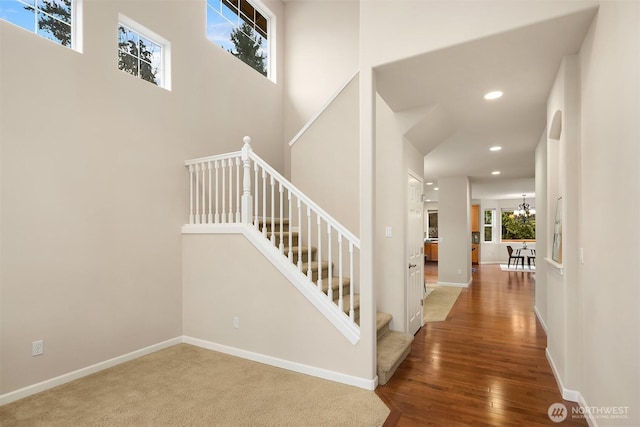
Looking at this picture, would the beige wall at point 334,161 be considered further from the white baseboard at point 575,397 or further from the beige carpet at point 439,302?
the white baseboard at point 575,397

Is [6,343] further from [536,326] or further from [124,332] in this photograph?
[536,326]

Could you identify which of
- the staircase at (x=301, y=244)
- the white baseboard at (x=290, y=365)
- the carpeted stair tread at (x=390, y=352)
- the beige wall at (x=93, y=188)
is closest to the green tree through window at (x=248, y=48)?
the beige wall at (x=93, y=188)

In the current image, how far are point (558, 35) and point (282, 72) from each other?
4.77 metres

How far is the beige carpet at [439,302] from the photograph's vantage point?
207 inches

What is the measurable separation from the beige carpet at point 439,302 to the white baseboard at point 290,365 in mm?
2487

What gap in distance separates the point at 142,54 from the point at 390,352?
4265mm

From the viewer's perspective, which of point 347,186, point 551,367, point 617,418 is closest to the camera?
point 617,418

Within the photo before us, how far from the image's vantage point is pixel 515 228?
13742 mm

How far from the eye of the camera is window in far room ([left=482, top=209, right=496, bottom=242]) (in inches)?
544

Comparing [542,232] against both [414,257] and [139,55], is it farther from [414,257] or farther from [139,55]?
[139,55]

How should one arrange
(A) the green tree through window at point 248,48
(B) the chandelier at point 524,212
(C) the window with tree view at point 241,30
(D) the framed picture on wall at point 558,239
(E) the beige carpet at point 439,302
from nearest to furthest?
(D) the framed picture on wall at point 558,239 < (C) the window with tree view at point 241,30 < (E) the beige carpet at point 439,302 < (A) the green tree through window at point 248,48 < (B) the chandelier at point 524,212

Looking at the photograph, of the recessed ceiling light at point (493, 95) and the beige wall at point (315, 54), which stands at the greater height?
the beige wall at point (315, 54)

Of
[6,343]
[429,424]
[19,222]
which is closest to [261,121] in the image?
[19,222]

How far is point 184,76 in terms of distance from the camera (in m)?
4.25
